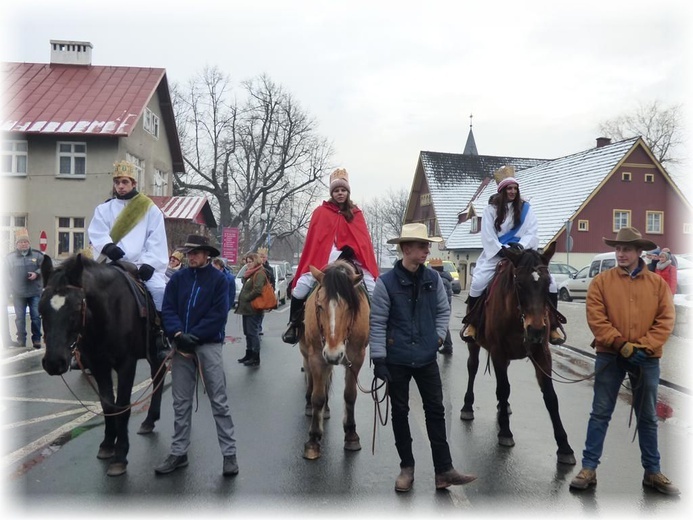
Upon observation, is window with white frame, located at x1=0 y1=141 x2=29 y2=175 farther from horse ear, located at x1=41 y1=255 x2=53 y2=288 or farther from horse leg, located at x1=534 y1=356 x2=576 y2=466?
horse leg, located at x1=534 y1=356 x2=576 y2=466

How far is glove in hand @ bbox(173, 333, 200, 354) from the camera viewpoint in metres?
4.69

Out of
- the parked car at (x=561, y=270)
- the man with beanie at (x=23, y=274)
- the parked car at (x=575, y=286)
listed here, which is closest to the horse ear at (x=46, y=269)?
the man with beanie at (x=23, y=274)

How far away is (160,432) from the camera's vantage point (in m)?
5.96

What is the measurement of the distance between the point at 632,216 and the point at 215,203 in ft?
104

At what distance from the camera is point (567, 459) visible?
4.99 meters

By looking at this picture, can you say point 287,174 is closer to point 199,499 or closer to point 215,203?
point 215,203

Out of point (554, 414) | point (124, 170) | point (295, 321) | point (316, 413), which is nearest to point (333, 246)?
point (295, 321)

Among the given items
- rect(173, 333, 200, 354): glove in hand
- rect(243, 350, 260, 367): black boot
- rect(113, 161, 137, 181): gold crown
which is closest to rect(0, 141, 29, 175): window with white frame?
rect(243, 350, 260, 367): black boot

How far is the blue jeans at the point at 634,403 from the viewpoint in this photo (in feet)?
14.8

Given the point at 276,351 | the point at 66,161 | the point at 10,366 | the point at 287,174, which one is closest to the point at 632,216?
the point at 287,174

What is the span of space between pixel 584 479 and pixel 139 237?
16.0ft

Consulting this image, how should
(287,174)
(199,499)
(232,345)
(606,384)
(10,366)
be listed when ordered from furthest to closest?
(287,174), (232,345), (10,366), (606,384), (199,499)

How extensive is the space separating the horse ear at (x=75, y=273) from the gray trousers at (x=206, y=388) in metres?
1.07

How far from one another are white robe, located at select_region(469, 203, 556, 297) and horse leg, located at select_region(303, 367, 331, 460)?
2.22 m
